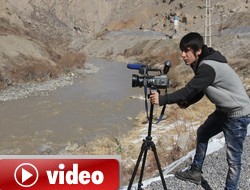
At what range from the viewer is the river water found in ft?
43.7

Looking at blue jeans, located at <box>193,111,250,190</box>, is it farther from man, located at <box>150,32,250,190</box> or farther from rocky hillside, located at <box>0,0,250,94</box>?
rocky hillside, located at <box>0,0,250,94</box>

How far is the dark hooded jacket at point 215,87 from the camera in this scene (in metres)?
4.11

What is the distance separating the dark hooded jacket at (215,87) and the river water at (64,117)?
8.07 m

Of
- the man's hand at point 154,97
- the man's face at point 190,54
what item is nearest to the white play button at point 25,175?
the man's hand at point 154,97

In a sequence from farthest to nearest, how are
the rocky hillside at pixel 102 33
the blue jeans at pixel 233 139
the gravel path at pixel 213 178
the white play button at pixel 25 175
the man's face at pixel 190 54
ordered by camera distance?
1. the rocky hillside at pixel 102 33
2. the gravel path at pixel 213 178
3. the blue jeans at pixel 233 139
4. the man's face at pixel 190 54
5. the white play button at pixel 25 175

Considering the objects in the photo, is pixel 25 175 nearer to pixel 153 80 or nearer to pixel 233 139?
pixel 153 80

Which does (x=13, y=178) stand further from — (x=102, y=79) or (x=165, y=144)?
(x=102, y=79)

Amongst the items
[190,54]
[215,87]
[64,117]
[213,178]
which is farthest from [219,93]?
[64,117]

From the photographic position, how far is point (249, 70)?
21000 millimetres

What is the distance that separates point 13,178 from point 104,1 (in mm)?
117948

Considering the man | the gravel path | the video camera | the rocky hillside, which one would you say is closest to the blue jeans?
the man

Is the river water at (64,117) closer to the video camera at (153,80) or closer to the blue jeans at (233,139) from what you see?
the blue jeans at (233,139)

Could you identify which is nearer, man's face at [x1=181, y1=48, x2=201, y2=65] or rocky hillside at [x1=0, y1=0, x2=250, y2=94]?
man's face at [x1=181, y1=48, x2=201, y2=65]

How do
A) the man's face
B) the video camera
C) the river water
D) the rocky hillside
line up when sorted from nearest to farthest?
the video camera < the man's face < the river water < the rocky hillside
